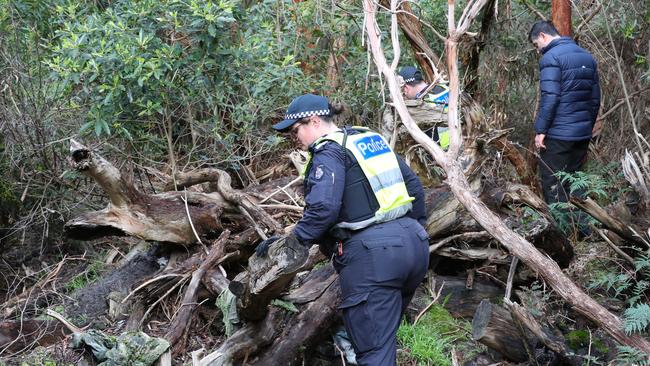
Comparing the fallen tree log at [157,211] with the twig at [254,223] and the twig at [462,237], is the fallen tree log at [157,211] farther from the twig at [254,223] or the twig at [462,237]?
the twig at [462,237]

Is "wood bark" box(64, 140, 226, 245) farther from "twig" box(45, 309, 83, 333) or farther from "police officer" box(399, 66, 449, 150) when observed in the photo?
"police officer" box(399, 66, 449, 150)

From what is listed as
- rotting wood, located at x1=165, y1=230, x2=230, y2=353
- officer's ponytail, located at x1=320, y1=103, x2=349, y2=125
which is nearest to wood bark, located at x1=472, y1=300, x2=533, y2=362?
officer's ponytail, located at x1=320, y1=103, x2=349, y2=125

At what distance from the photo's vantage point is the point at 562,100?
717cm

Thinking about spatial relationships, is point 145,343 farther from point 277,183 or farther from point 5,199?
point 5,199

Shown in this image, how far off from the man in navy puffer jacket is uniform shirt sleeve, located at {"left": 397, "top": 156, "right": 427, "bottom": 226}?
2.62 m

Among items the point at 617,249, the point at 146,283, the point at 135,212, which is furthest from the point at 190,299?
the point at 617,249

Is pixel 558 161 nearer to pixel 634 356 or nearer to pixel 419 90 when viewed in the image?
pixel 419 90

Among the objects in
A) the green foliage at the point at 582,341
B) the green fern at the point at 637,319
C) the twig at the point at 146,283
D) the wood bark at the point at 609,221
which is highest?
the wood bark at the point at 609,221

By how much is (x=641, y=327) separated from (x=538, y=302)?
96cm

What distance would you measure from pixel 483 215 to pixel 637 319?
46.0 inches

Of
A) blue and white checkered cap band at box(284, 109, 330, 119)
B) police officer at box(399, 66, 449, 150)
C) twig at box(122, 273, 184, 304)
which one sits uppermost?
blue and white checkered cap band at box(284, 109, 330, 119)

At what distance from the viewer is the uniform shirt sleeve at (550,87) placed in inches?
281

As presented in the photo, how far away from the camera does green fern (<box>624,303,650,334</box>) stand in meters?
4.62

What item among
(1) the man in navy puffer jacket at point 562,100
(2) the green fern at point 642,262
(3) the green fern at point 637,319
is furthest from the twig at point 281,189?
(3) the green fern at point 637,319
